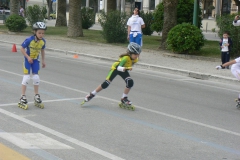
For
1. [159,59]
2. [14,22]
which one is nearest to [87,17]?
[14,22]

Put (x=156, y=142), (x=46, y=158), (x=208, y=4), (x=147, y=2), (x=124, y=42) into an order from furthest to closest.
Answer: (x=147, y=2), (x=208, y=4), (x=124, y=42), (x=156, y=142), (x=46, y=158)

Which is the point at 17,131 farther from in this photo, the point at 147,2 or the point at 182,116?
the point at 147,2

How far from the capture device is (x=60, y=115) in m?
8.68

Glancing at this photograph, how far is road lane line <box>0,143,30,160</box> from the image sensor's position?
5980 mm

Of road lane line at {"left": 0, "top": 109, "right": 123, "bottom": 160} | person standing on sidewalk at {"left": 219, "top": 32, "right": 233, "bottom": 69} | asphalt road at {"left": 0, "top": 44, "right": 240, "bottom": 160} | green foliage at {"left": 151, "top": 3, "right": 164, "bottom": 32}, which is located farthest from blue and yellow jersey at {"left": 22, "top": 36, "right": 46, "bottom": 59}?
green foliage at {"left": 151, "top": 3, "right": 164, "bottom": 32}

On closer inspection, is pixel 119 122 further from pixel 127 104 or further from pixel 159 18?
pixel 159 18

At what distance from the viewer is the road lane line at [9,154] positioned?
5.98m

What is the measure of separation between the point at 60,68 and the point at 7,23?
55.5 feet

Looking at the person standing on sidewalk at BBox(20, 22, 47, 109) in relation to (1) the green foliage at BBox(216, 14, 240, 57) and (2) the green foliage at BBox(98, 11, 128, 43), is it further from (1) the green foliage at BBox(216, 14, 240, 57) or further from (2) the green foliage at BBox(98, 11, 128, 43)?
(2) the green foliage at BBox(98, 11, 128, 43)

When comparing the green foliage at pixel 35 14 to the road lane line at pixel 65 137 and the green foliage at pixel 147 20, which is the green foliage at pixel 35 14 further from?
A: the road lane line at pixel 65 137

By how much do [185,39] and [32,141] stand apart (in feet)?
46.4

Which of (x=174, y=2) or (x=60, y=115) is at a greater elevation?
(x=174, y=2)

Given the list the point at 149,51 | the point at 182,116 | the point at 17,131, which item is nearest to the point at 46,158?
the point at 17,131

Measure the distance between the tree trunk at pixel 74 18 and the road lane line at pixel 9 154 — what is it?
22.0 meters
